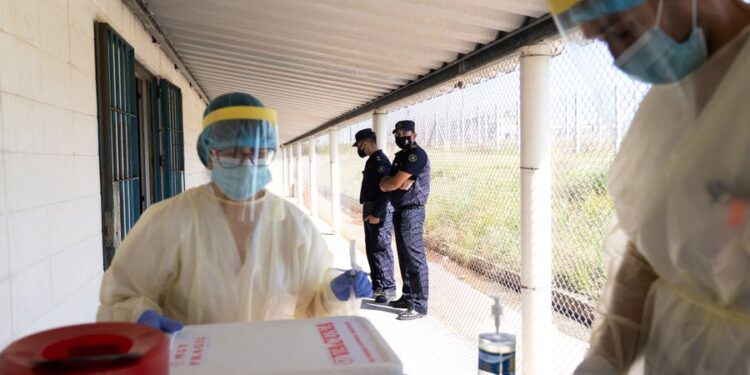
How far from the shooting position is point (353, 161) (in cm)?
1258

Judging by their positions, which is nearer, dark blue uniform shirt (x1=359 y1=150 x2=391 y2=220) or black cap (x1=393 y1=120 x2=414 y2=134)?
black cap (x1=393 y1=120 x2=414 y2=134)

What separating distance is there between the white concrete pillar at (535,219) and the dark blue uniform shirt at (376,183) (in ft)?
7.20

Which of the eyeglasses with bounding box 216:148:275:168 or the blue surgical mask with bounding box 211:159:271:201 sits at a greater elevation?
the eyeglasses with bounding box 216:148:275:168

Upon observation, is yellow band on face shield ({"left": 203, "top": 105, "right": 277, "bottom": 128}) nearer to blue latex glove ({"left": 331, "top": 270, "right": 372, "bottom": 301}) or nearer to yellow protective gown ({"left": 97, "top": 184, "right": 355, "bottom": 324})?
yellow protective gown ({"left": 97, "top": 184, "right": 355, "bottom": 324})

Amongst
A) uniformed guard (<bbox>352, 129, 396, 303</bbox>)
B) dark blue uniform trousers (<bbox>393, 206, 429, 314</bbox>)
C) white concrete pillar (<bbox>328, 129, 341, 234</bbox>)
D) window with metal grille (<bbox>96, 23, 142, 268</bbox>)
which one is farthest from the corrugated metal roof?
white concrete pillar (<bbox>328, 129, 341, 234</bbox>)

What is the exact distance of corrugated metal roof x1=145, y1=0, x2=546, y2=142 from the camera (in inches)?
127

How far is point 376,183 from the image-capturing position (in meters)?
5.32

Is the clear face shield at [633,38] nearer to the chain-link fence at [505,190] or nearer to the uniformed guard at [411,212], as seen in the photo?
the chain-link fence at [505,190]

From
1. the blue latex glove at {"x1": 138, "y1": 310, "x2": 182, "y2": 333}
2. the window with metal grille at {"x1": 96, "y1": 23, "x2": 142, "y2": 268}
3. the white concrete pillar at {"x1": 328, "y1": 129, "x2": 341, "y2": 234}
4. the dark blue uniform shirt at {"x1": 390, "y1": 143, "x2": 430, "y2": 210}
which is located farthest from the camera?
the white concrete pillar at {"x1": 328, "y1": 129, "x2": 341, "y2": 234}

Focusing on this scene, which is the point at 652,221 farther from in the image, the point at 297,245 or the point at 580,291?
the point at 580,291

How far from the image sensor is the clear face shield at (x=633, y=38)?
1150 millimetres

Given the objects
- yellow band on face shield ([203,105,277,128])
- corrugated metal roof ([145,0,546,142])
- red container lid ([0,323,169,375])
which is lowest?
red container lid ([0,323,169,375])

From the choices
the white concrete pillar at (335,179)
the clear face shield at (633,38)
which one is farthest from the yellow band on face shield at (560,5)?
the white concrete pillar at (335,179)

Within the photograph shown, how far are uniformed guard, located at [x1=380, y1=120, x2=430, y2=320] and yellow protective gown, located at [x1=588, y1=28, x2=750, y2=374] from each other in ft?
10.9
